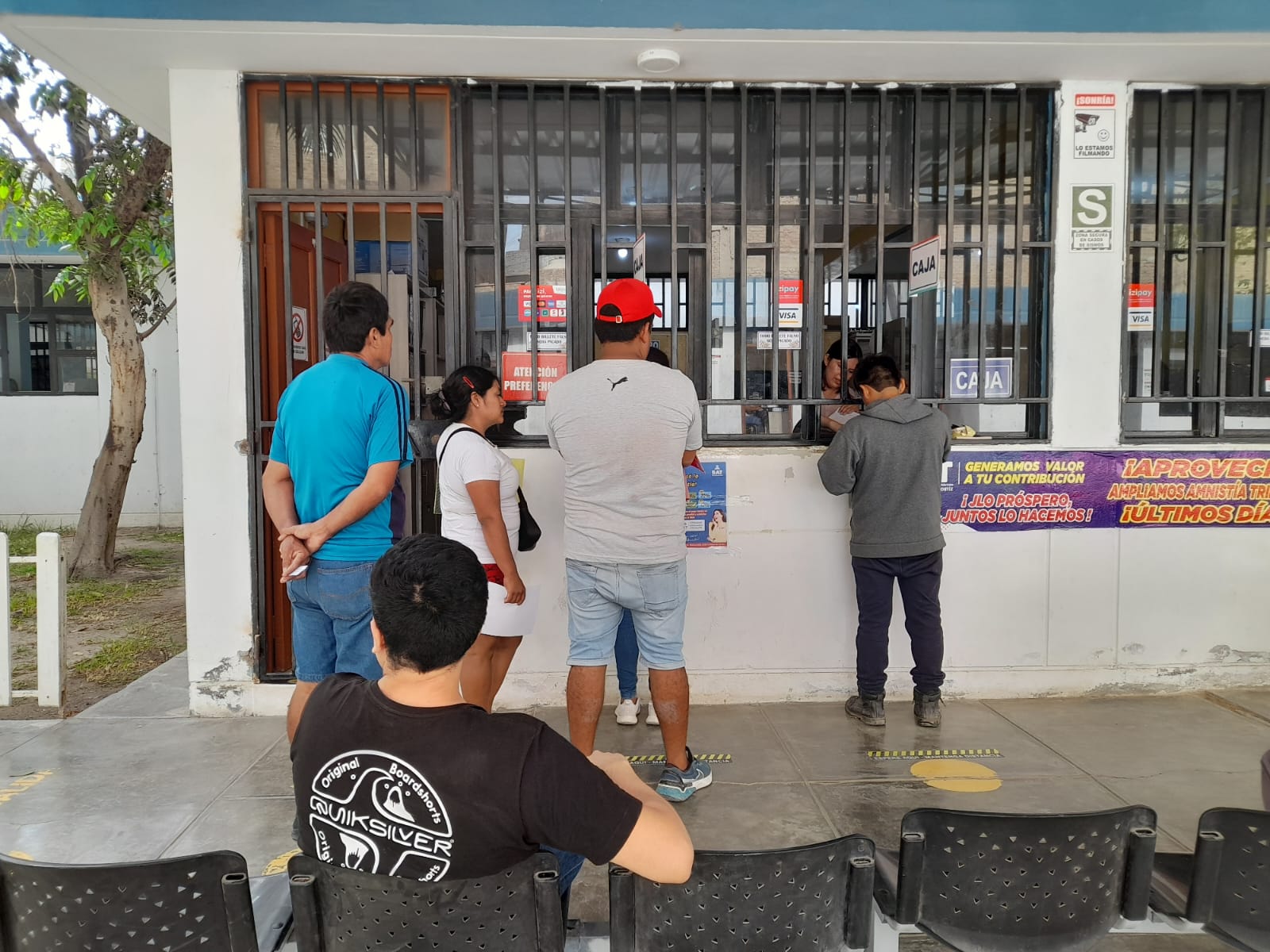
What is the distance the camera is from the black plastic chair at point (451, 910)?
1.54m

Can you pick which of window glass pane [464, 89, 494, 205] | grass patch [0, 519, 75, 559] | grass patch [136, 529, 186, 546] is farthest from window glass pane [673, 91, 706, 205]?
grass patch [0, 519, 75, 559]

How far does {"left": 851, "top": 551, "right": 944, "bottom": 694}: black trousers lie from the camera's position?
4.46 meters

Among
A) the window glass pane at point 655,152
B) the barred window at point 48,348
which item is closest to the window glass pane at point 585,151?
the window glass pane at point 655,152

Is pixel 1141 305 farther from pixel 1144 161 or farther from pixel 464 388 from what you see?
pixel 464 388

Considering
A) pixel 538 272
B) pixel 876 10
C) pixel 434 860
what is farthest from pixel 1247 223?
pixel 434 860

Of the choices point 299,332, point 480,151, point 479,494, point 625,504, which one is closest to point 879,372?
point 625,504

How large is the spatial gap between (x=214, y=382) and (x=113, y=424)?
485 centimetres

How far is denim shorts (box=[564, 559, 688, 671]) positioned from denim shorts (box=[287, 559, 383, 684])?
0.76 m

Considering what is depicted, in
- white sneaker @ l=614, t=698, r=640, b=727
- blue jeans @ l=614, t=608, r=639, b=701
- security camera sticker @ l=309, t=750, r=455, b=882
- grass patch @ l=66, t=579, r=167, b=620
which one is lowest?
grass patch @ l=66, t=579, r=167, b=620

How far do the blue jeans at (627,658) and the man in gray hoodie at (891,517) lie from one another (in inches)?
43.7

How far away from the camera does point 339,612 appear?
3150 millimetres

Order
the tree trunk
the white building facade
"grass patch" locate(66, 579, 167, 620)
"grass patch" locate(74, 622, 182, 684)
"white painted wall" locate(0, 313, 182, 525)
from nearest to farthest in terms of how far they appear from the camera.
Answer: the white building facade < "grass patch" locate(74, 622, 182, 684) < "grass patch" locate(66, 579, 167, 620) < the tree trunk < "white painted wall" locate(0, 313, 182, 525)

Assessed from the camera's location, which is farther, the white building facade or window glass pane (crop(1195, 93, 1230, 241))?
window glass pane (crop(1195, 93, 1230, 241))

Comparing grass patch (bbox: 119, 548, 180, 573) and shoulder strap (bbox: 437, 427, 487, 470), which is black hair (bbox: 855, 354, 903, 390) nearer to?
shoulder strap (bbox: 437, 427, 487, 470)
